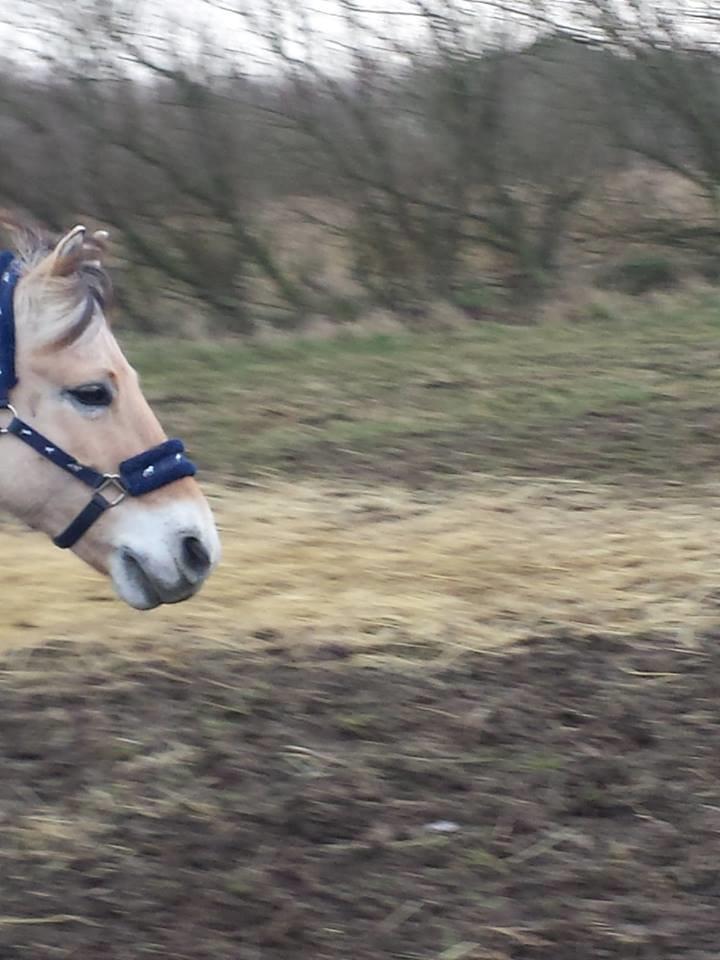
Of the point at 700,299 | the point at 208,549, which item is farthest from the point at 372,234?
the point at 208,549

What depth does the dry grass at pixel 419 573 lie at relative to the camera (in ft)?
14.9

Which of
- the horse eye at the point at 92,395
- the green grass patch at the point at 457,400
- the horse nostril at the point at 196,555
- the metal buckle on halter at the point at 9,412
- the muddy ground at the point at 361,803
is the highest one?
the horse eye at the point at 92,395

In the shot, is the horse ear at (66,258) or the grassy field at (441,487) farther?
the grassy field at (441,487)

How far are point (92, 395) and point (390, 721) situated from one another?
139cm

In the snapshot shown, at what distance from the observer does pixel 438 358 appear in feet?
30.1

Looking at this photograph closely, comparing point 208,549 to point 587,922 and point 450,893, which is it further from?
point 587,922

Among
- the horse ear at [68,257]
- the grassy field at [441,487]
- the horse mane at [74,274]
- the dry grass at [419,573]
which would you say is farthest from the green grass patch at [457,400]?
the horse ear at [68,257]

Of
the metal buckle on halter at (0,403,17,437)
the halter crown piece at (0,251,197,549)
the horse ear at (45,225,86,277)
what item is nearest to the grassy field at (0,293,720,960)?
the halter crown piece at (0,251,197,549)

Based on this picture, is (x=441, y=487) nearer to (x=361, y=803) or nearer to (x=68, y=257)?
(x=361, y=803)

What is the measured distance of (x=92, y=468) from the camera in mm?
3172

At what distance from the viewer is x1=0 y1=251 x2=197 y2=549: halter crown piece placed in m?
3.13

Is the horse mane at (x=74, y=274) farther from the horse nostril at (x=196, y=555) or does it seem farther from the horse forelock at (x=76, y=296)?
the horse nostril at (x=196, y=555)

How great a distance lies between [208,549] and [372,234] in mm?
9696

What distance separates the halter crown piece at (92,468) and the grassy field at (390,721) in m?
0.83
